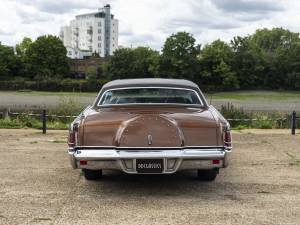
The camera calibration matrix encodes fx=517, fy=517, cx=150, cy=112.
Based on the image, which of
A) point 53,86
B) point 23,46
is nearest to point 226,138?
point 53,86

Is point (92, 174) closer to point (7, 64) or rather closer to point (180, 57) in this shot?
point (180, 57)

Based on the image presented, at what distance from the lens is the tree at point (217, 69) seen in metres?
81.7

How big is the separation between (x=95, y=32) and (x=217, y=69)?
353 ft

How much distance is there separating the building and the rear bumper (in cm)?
17446

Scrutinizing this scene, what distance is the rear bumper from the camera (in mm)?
6418

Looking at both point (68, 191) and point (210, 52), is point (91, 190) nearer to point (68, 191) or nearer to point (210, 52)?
point (68, 191)

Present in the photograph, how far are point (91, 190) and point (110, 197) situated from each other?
1.65 feet

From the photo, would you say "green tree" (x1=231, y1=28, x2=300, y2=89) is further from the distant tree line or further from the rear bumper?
the rear bumper

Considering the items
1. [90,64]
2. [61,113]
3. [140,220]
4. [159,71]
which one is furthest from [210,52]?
[140,220]

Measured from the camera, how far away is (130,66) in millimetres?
88125

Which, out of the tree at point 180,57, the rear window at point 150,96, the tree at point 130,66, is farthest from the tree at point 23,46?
the rear window at point 150,96

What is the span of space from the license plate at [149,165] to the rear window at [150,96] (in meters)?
1.70

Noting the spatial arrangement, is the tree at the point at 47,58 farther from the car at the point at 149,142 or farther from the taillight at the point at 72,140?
the car at the point at 149,142

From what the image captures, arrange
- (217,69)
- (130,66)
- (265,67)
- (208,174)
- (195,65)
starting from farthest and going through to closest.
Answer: (130,66) < (265,67) < (195,65) < (217,69) < (208,174)
